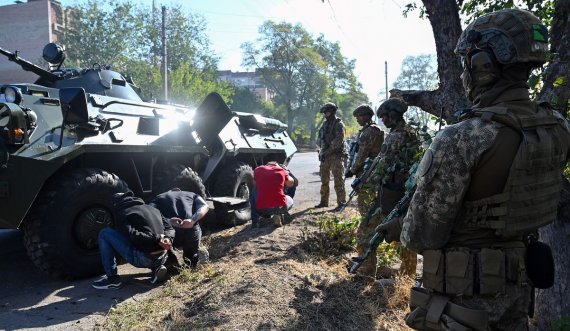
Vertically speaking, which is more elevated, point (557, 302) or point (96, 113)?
point (96, 113)

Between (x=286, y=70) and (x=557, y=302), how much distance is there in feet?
152

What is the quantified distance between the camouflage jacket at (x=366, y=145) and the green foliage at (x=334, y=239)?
1.97ft

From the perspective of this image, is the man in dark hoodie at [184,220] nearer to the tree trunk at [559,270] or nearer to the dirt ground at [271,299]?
the dirt ground at [271,299]

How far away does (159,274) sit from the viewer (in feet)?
15.8

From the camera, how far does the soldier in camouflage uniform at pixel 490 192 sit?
2074mm

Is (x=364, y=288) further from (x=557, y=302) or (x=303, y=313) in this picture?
(x=557, y=302)

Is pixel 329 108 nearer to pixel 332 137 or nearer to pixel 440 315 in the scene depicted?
pixel 332 137

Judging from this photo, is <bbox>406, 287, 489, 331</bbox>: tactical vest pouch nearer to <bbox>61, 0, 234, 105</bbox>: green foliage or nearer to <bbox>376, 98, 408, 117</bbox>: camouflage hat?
<bbox>376, 98, 408, 117</bbox>: camouflage hat

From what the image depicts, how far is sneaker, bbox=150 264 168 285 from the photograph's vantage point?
481 cm

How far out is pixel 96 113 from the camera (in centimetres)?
557

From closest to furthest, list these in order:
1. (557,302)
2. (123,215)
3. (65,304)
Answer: (557,302) < (65,304) < (123,215)

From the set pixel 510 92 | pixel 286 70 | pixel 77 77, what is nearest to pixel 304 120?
pixel 286 70

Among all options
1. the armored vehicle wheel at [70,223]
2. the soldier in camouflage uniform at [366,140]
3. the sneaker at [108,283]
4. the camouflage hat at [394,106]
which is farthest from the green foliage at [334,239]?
the armored vehicle wheel at [70,223]

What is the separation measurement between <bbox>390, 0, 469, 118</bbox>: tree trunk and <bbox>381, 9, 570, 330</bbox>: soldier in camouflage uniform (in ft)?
5.99
